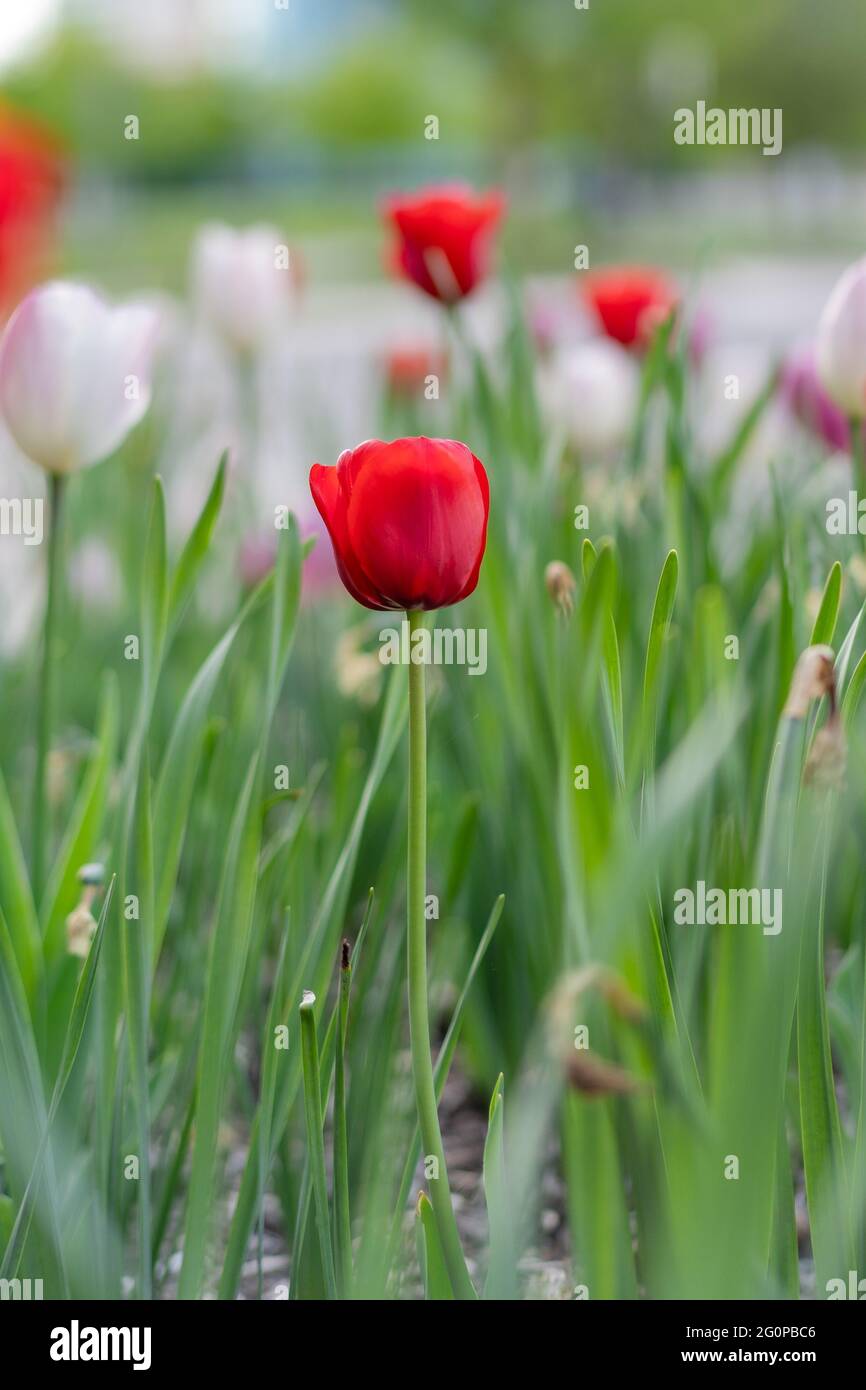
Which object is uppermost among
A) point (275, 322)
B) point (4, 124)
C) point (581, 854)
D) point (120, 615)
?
point (4, 124)

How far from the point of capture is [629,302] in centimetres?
92

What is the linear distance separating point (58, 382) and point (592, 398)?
0.44m

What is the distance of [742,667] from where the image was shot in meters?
0.62

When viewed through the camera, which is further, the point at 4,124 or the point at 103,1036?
the point at 4,124

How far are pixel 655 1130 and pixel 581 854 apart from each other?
0.29ft

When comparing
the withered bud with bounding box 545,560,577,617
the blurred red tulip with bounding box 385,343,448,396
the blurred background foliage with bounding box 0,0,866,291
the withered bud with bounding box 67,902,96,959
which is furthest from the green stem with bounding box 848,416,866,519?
the blurred background foliage with bounding box 0,0,866,291

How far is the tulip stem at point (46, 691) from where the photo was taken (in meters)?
0.53

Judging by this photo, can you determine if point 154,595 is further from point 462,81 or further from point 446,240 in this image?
point 462,81

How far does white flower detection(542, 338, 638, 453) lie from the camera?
0.90 m

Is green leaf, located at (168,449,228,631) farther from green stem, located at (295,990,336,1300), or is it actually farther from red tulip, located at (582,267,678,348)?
red tulip, located at (582,267,678,348)

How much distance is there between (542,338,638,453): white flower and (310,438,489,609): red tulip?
18.6 inches
